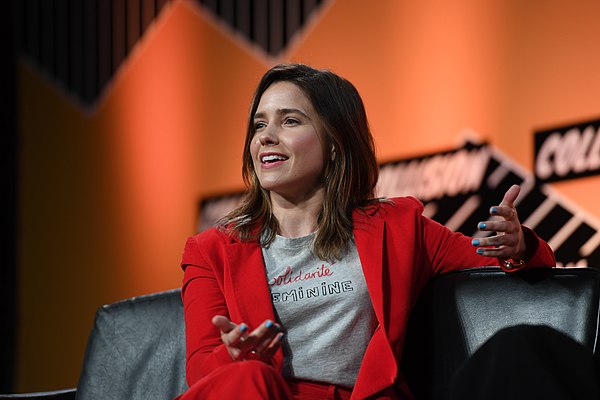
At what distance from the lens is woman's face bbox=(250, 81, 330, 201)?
1.97m

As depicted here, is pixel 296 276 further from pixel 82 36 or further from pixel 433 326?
pixel 82 36

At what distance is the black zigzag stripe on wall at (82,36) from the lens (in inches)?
165

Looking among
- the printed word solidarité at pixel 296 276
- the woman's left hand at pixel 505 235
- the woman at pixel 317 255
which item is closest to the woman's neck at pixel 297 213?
the woman at pixel 317 255

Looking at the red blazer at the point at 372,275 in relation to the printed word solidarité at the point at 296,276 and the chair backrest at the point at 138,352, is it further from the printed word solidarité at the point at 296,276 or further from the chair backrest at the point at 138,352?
the chair backrest at the point at 138,352

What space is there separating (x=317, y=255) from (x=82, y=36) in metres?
2.83

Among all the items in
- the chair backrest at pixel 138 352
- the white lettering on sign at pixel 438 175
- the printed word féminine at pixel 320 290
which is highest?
the white lettering on sign at pixel 438 175

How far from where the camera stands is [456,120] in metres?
3.01

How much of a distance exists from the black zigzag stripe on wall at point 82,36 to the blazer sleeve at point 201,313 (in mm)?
2355

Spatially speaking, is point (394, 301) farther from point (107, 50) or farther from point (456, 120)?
point (107, 50)

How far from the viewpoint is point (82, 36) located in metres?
4.36

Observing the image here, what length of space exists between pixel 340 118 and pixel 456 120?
42.4 inches

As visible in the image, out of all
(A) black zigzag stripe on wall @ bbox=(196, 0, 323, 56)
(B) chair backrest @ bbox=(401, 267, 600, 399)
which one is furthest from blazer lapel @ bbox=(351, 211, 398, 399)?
(A) black zigzag stripe on wall @ bbox=(196, 0, 323, 56)

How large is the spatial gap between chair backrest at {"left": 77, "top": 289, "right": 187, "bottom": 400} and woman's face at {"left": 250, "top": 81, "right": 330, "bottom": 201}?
1.40ft

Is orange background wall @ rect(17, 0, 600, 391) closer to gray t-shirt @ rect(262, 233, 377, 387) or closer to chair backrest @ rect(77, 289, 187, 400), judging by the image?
gray t-shirt @ rect(262, 233, 377, 387)
